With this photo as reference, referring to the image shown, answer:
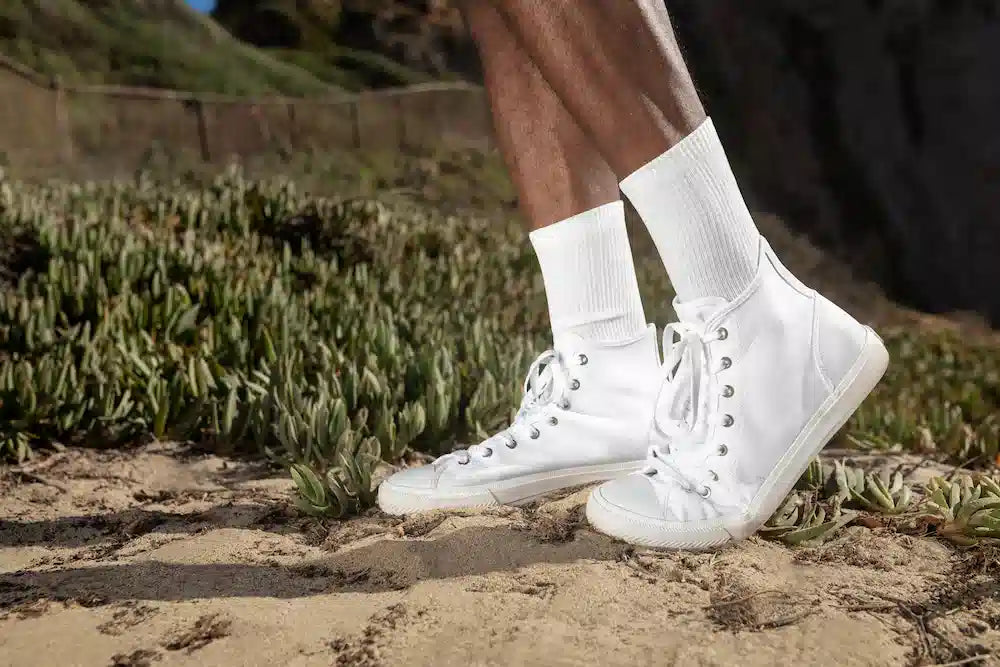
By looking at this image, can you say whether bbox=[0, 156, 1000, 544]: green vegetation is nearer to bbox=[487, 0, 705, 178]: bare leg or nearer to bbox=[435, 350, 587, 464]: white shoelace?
bbox=[435, 350, 587, 464]: white shoelace

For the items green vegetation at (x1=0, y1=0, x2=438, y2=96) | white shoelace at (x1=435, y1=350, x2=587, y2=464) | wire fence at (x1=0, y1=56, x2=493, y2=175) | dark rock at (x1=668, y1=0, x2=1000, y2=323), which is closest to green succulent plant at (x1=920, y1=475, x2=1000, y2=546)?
white shoelace at (x1=435, y1=350, x2=587, y2=464)

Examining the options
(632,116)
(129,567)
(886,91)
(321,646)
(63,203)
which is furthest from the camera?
(886,91)

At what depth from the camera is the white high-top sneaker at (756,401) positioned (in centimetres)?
148

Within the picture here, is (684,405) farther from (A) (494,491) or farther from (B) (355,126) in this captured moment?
(B) (355,126)

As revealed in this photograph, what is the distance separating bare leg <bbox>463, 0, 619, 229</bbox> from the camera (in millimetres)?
1762

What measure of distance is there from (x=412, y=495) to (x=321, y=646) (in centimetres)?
51

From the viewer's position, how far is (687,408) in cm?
159

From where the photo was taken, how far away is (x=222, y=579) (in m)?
1.52

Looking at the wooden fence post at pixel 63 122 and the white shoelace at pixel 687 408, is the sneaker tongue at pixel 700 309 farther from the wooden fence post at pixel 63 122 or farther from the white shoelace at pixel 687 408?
the wooden fence post at pixel 63 122

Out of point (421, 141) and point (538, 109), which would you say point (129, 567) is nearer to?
point (538, 109)

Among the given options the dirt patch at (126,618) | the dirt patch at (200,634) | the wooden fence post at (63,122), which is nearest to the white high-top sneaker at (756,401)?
the dirt patch at (200,634)

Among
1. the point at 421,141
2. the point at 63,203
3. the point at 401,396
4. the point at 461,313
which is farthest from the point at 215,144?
the point at 401,396

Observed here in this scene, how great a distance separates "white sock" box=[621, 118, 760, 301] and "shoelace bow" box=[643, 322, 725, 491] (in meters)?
0.08

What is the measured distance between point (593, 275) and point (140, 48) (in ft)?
31.3
